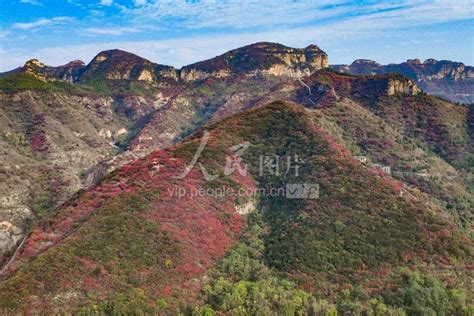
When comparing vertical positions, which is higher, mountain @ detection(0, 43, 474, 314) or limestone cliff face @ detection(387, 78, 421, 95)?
limestone cliff face @ detection(387, 78, 421, 95)

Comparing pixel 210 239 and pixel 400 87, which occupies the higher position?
pixel 400 87

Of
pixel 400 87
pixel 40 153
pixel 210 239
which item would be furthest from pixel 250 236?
pixel 400 87

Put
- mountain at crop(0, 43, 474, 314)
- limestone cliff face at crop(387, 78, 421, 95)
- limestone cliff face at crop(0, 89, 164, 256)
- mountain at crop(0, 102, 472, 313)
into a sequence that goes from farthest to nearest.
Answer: limestone cliff face at crop(387, 78, 421, 95) → limestone cliff face at crop(0, 89, 164, 256) → mountain at crop(0, 43, 474, 314) → mountain at crop(0, 102, 472, 313)

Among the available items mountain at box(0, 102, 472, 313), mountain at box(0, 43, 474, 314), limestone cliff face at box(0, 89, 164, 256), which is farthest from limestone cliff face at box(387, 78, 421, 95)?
limestone cliff face at box(0, 89, 164, 256)

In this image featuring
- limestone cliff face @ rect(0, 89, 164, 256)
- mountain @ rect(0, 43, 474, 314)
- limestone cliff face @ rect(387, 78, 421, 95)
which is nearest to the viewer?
mountain @ rect(0, 43, 474, 314)

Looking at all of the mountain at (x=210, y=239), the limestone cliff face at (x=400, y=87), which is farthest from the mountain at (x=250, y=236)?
the limestone cliff face at (x=400, y=87)

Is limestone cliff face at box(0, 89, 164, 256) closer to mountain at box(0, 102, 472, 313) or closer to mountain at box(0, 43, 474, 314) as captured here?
mountain at box(0, 43, 474, 314)

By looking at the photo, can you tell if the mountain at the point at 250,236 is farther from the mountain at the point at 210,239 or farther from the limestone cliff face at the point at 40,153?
the limestone cliff face at the point at 40,153

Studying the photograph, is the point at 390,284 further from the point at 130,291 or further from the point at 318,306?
the point at 130,291

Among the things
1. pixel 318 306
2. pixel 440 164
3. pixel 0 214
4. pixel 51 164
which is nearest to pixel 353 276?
pixel 318 306

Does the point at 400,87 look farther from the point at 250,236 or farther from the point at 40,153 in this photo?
the point at 40,153
